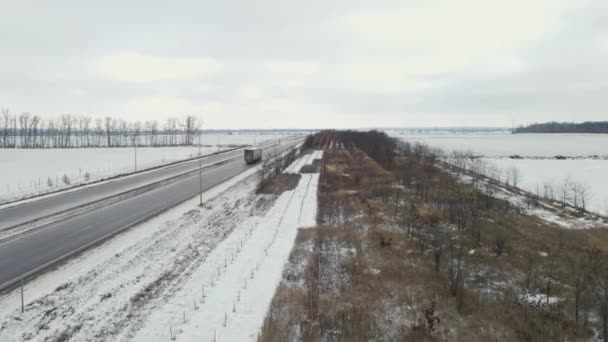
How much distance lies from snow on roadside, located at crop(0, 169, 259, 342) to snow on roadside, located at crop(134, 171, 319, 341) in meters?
0.59

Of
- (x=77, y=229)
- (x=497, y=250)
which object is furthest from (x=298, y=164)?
(x=497, y=250)

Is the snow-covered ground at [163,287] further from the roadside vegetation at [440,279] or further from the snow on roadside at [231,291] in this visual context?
the roadside vegetation at [440,279]

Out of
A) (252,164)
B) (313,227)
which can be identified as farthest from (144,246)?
(252,164)

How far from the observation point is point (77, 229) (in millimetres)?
19766

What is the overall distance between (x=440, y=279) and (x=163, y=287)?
9643mm

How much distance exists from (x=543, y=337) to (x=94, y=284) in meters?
13.5

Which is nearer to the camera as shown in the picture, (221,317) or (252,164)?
(221,317)

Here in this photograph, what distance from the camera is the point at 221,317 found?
1080 cm

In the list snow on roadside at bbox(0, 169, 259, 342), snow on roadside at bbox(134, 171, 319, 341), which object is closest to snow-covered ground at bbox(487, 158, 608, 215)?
snow on roadside at bbox(134, 171, 319, 341)

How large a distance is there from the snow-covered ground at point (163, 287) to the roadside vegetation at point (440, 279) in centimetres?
107

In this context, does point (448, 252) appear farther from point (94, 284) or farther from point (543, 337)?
point (94, 284)

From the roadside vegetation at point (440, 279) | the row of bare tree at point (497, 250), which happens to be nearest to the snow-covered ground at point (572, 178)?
the row of bare tree at point (497, 250)

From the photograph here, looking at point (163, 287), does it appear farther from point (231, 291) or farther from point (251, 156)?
point (251, 156)

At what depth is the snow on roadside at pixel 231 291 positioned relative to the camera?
1011cm
